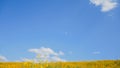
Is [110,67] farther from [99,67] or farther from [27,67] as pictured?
[27,67]

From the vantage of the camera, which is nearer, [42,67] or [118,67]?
[42,67]

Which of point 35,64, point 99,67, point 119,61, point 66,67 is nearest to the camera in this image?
point 35,64

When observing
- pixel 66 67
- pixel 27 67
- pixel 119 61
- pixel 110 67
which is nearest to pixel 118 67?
pixel 110 67

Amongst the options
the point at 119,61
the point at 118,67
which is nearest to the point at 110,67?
the point at 118,67

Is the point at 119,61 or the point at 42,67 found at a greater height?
the point at 119,61

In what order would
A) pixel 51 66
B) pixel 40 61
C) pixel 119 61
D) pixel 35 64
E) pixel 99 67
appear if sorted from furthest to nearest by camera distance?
pixel 119 61
pixel 99 67
pixel 51 66
pixel 35 64
pixel 40 61

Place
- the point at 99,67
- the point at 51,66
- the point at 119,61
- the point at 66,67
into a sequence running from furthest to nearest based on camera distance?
the point at 119,61 < the point at 99,67 < the point at 66,67 < the point at 51,66

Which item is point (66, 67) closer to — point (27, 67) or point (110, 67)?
point (27, 67)

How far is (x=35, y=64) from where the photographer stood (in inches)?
484

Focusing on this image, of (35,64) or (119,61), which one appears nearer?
(35,64)

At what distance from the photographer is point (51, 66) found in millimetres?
13094

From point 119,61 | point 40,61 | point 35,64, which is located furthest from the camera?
point 119,61

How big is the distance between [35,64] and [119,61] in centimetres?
1023

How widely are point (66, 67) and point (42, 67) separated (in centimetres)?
299
